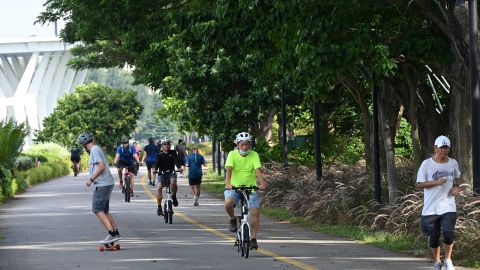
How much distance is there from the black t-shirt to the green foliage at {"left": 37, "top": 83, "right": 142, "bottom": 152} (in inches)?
3098

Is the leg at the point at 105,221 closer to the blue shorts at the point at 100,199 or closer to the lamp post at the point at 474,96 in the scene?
the blue shorts at the point at 100,199

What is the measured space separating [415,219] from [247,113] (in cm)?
2117

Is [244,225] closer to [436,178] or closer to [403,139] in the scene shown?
[436,178]

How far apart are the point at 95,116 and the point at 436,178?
9455cm

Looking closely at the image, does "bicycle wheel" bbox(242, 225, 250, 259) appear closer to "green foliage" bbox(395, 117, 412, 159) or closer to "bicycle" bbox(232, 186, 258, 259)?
"bicycle" bbox(232, 186, 258, 259)

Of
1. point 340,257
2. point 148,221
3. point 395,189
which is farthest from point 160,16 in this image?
point 340,257

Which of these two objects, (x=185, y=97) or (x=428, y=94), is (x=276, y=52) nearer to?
(x=428, y=94)

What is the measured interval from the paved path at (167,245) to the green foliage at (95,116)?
7549cm

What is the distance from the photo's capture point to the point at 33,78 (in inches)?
5315

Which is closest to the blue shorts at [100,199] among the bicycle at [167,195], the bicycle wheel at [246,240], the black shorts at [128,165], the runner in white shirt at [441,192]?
the bicycle wheel at [246,240]

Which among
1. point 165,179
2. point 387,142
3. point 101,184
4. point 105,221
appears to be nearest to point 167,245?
point 105,221

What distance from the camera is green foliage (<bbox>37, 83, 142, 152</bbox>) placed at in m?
106

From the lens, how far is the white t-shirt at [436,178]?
14.1 meters

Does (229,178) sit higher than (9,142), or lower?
lower
